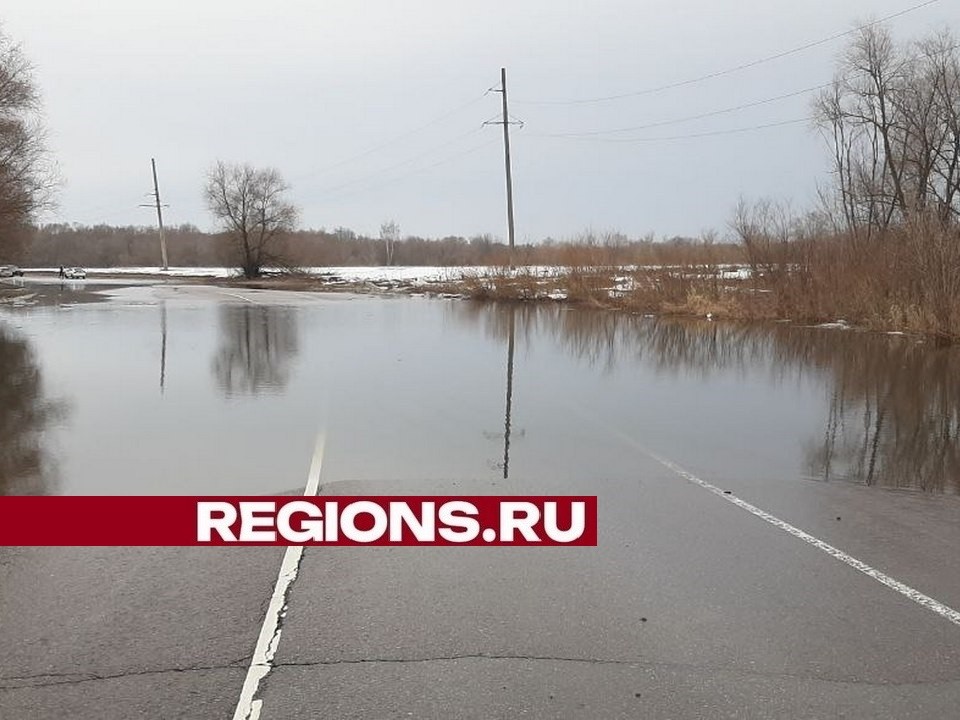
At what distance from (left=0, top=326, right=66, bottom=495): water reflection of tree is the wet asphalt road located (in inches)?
71.3

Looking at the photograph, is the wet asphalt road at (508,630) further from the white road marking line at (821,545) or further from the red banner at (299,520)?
the red banner at (299,520)

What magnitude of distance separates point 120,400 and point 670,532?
8283 mm

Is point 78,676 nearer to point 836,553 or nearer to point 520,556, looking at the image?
point 520,556

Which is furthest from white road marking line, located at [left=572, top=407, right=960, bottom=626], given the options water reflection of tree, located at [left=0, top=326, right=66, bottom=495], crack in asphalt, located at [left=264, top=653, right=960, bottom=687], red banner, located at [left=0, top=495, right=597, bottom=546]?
water reflection of tree, located at [left=0, top=326, right=66, bottom=495]

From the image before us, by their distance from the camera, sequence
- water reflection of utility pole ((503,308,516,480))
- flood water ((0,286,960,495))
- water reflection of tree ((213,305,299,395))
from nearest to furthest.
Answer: flood water ((0,286,960,495)) < water reflection of utility pole ((503,308,516,480)) < water reflection of tree ((213,305,299,395))

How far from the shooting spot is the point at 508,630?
4172mm

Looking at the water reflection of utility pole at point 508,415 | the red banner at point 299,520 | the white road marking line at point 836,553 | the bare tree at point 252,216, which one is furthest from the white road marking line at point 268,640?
the bare tree at point 252,216

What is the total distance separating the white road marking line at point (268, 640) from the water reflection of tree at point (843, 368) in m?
5.10

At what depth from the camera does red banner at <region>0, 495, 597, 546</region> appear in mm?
5695

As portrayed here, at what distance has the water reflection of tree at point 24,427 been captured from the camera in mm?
6969

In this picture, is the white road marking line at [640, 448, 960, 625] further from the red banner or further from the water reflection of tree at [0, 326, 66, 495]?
the water reflection of tree at [0, 326, 66, 495]

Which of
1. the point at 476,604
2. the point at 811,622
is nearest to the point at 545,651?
the point at 476,604

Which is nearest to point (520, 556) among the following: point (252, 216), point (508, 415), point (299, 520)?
point (299, 520)

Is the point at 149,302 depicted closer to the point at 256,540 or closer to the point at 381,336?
the point at 381,336
